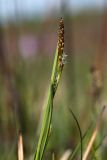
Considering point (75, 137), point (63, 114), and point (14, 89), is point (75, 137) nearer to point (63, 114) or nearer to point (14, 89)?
point (63, 114)

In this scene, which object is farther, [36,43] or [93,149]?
[36,43]

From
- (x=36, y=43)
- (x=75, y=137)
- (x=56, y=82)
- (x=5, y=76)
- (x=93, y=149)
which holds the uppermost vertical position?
(x=56, y=82)

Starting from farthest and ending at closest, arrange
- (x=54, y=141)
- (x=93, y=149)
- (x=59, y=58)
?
(x=54, y=141)
(x=93, y=149)
(x=59, y=58)

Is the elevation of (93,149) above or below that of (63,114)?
above

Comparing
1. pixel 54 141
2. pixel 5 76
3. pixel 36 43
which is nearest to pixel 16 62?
pixel 5 76

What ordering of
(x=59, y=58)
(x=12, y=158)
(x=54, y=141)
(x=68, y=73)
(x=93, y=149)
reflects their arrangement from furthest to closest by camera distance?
(x=68, y=73), (x=54, y=141), (x=12, y=158), (x=93, y=149), (x=59, y=58)

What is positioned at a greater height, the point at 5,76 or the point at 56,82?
the point at 56,82

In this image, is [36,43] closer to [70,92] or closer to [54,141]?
[70,92]

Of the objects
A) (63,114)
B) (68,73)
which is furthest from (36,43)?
(63,114)

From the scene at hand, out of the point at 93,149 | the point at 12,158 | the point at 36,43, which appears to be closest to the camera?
the point at 93,149
